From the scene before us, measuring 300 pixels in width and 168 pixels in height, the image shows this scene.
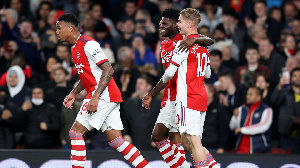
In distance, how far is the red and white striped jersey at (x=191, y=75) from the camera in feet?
25.7

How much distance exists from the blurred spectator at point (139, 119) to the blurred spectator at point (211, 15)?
3.31m

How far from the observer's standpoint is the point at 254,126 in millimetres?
10859

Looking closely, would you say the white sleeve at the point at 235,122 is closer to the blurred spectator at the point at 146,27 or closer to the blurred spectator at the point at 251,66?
the blurred spectator at the point at 251,66

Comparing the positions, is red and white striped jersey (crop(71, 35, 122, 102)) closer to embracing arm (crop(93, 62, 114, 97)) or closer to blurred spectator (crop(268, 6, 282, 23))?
embracing arm (crop(93, 62, 114, 97))

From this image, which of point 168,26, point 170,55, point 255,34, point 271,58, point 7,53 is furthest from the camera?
point 255,34

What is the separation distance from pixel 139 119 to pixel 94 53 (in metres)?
3.18

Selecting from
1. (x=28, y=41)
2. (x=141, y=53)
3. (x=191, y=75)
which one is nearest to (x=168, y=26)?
(x=191, y=75)

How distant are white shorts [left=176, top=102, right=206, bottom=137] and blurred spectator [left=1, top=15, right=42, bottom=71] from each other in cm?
612

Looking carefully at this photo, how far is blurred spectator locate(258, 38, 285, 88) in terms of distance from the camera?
1245 cm

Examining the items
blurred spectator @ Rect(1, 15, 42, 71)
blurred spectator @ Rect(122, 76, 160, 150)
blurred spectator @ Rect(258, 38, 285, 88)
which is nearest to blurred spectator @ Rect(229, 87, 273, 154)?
blurred spectator @ Rect(258, 38, 285, 88)

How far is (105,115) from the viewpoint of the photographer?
8195 millimetres

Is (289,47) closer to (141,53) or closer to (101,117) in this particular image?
(141,53)

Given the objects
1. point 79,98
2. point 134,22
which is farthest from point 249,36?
point 79,98

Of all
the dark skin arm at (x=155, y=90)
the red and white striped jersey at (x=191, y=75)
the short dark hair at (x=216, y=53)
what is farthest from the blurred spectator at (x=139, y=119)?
the red and white striped jersey at (x=191, y=75)
